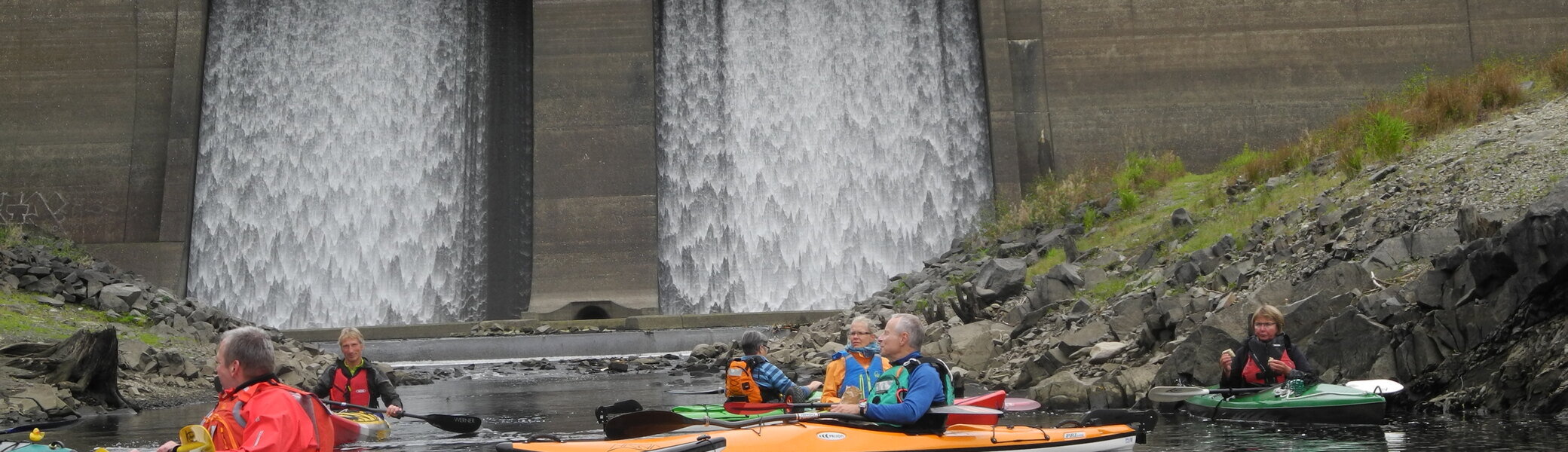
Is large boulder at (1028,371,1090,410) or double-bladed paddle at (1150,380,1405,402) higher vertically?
double-bladed paddle at (1150,380,1405,402)

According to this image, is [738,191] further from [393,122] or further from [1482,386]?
[1482,386]

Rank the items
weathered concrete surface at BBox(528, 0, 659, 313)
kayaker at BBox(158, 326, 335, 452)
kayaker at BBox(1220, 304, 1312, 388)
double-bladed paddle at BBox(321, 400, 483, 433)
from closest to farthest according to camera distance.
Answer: kayaker at BBox(158, 326, 335, 452)
double-bladed paddle at BBox(321, 400, 483, 433)
kayaker at BBox(1220, 304, 1312, 388)
weathered concrete surface at BBox(528, 0, 659, 313)

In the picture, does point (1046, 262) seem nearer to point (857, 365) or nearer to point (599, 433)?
point (599, 433)

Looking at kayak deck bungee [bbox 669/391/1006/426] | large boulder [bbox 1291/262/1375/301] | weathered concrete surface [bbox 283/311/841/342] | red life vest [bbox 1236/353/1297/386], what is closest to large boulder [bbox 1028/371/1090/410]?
red life vest [bbox 1236/353/1297/386]

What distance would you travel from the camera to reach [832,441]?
693 cm

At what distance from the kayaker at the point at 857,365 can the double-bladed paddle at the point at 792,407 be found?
0.24 meters

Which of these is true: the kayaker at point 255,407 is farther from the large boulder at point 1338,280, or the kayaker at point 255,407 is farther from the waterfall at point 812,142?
the waterfall at point 812,142

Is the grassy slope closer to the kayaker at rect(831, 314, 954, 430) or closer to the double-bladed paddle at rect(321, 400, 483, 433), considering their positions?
the double-bladed paddle at rect(321, 400, 483, 433)

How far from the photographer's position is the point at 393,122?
93.6 ft

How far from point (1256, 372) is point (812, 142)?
1919cm

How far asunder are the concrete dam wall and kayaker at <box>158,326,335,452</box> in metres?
22.0

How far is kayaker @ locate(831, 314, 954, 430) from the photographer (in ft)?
21.7

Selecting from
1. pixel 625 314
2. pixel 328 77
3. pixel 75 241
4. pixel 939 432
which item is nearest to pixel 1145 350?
pixel 939 432

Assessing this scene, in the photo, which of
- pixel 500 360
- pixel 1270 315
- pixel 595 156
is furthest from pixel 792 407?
pixel 595 156
